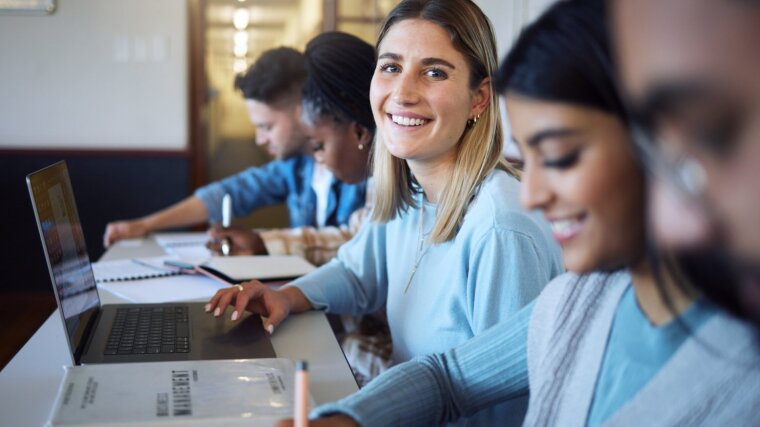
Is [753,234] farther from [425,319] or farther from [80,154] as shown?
[80,154]

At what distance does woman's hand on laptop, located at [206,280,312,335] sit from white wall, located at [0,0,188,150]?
2.88 m

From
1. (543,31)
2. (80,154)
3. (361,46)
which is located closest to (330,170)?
(361,46)

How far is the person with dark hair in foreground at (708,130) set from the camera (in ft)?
1.32

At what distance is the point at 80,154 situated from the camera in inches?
159

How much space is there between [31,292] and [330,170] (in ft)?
8.22

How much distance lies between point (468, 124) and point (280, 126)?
133 cm

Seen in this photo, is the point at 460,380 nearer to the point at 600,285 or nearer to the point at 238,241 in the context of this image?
the point at 600,285

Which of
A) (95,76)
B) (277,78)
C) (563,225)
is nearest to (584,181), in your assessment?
(563,225)

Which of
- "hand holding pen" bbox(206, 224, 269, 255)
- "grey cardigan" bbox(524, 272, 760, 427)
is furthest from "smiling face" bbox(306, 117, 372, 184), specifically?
"grey cardigan" bbox(524, 272, 760, 427)

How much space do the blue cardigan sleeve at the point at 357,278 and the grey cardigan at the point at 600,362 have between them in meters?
0.76

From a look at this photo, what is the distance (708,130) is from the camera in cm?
41

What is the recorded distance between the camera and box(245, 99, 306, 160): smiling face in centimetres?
260

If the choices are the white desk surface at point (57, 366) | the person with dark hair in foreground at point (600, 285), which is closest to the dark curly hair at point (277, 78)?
the white desk surface at point (57, 366)

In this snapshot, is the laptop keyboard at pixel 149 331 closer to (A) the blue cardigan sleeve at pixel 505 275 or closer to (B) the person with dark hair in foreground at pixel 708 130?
(A) the blue cardigan sleeve at pixel 505 275
